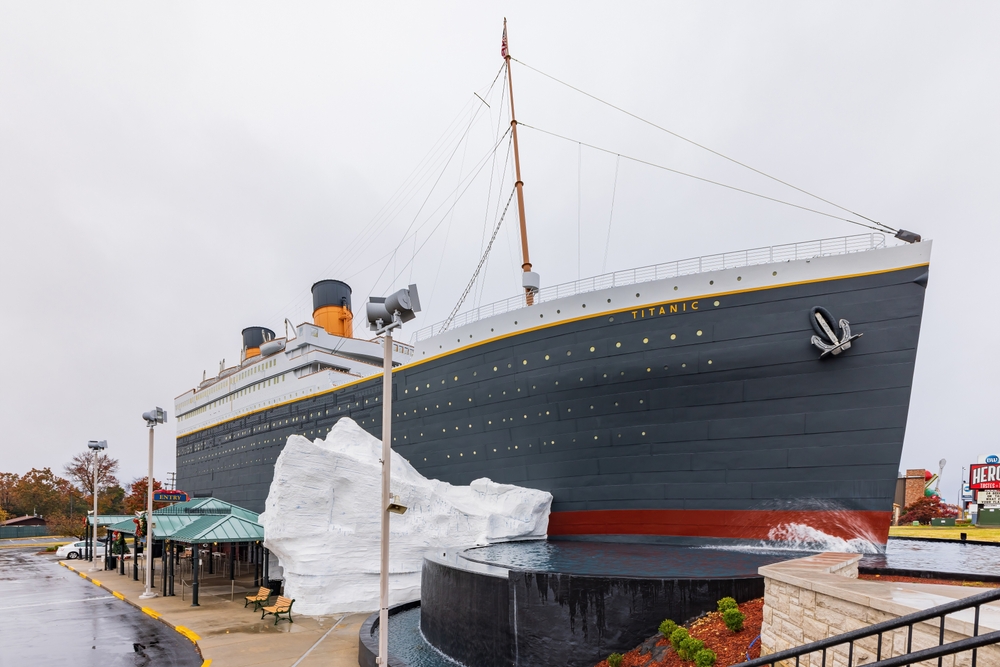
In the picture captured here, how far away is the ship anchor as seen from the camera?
13203 millimetres

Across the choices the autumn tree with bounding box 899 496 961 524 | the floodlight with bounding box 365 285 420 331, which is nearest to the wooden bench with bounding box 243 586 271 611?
the floodlight with bounding box 365 285 420 331

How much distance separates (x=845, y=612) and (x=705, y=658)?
6.37 feet

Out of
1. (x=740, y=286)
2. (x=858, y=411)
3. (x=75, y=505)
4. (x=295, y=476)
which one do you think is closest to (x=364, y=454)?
(x=295, y=476)

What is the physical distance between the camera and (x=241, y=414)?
34.2 m

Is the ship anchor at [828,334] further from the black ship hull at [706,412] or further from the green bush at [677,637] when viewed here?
the green bush at [677,637]

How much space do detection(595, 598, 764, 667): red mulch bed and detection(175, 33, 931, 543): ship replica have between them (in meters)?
6.39

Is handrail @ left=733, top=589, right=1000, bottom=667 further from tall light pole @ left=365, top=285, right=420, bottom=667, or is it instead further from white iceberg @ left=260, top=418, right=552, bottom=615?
white iceberg @ left=260, top=418, right=552, bottom=615

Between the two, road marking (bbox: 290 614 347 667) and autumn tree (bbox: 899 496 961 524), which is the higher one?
road marking (bbox: 290 614 347 667)

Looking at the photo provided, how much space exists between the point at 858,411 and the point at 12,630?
21.1 metres

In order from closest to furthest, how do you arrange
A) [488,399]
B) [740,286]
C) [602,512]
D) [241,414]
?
[740,286] → [602,512] → [488,399] → [241,414]

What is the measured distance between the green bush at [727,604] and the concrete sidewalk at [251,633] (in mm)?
6429

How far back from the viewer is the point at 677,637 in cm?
755

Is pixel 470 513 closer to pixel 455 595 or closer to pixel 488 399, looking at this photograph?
pixel 488 399

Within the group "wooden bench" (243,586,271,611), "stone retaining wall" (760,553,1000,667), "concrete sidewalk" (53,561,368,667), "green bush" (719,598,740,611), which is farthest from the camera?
"wooden bench" (243,586,271,611)
